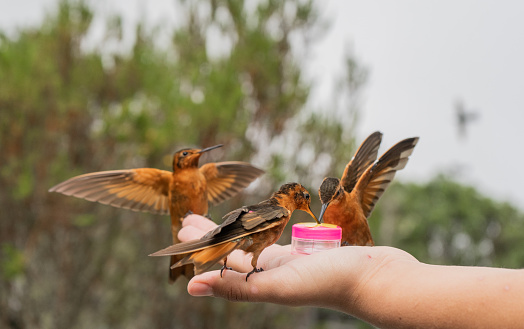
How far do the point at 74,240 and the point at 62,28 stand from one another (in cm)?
222

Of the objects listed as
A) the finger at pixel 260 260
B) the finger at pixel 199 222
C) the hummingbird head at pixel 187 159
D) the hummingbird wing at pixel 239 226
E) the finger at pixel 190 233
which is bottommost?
the finger at pixel 260 260

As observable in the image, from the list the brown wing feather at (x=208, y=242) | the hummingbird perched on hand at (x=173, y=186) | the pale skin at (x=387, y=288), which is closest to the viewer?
the brown wing feather at (x=208, y=242)

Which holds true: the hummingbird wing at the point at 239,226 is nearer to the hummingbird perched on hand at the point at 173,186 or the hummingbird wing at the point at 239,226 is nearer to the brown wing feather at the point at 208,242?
the brown wing feather at the point at 208,242

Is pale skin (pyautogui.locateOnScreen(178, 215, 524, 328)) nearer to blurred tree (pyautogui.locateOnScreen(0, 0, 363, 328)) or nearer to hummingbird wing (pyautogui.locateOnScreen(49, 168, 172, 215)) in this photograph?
hummingbird wing (pyautogui.locateOnScreen(49, 168, 172, 215))

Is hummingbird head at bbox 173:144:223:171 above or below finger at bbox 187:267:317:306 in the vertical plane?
above

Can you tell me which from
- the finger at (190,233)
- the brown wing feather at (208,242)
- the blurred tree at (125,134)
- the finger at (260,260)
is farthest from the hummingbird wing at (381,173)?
the blurred tree at (125,134)

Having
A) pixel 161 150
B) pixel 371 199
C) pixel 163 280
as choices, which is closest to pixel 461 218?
pixel 163 280

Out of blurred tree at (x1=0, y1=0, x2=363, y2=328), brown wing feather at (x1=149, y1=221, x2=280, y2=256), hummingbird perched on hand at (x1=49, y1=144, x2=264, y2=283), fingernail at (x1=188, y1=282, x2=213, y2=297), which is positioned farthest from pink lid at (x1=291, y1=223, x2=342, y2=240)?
blurred tree at (x1=0, y1=0, x2=363, y2=328)

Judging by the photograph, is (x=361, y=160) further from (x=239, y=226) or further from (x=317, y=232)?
(x=239, y=226)

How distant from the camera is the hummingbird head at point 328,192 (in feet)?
4.45

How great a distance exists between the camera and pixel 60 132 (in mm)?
4879

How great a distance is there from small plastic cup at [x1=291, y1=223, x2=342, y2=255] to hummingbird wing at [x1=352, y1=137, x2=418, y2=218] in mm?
190

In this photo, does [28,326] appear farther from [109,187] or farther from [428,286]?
[428,286]

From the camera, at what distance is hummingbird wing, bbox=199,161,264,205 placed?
2.03 m
